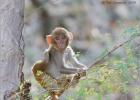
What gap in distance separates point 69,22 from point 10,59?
18.5 ft

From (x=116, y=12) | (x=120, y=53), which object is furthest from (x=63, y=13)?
(x=120, y=53)

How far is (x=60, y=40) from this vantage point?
709 centimetres

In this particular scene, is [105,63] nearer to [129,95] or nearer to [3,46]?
[129,95]

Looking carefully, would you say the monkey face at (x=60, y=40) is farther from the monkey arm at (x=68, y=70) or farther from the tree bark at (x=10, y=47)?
the tree bark at (x=10, y=47)

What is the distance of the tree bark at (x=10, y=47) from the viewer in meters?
5.80

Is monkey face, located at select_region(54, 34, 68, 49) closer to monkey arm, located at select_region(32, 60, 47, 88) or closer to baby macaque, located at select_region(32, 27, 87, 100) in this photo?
baby macaque, located at select_region(32, 27, 87, 100)

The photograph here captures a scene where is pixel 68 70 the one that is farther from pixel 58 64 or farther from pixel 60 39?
pixel 60 39

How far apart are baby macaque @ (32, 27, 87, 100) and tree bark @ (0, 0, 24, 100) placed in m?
0.62

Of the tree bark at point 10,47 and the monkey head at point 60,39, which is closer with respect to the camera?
the tree bark at point 10,47

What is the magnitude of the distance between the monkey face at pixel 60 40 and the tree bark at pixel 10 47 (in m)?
1.22

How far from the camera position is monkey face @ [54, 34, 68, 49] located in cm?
706

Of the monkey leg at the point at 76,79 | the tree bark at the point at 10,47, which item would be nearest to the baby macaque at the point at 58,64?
the monkey leg at the point at 76,79

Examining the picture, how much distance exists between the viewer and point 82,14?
1173 centimetres

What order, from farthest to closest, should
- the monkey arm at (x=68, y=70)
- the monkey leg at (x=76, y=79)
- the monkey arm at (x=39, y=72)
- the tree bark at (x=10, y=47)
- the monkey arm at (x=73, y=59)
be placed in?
the monkey arm at (x=73, y=59) < the monkey arm at (x=68, y=70) < the monkey arm at (x=39, y=72) < the monkey leg at (x=76, y=79) < the tree bark at (x=10, y=47)
